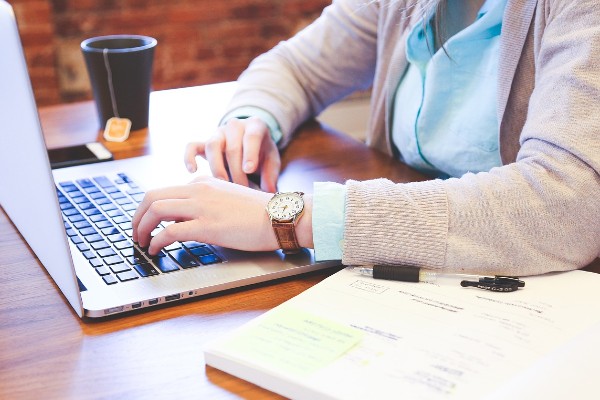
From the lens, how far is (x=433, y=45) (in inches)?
47.3

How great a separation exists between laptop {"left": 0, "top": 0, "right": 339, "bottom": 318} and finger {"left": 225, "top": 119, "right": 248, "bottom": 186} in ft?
0.49

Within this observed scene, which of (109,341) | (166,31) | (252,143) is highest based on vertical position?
(166,31)

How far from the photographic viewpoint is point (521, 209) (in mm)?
871

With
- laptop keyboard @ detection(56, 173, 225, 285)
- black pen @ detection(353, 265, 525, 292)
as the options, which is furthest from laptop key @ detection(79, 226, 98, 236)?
black pen @ detection(353, 265, 525, 292)

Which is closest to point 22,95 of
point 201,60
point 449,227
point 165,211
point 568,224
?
point 165,211

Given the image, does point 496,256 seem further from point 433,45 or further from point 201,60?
point 201,60

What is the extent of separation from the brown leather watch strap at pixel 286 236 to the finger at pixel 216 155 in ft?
0.83

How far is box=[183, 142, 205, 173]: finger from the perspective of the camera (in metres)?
1.19

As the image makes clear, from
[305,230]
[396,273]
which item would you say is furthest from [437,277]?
[305,230]

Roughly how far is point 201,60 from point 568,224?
6.96 ft

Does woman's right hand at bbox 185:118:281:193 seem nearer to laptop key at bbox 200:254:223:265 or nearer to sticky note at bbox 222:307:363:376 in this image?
laptop key at bbox 200:254:223:265

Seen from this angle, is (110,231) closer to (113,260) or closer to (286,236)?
(113,260)

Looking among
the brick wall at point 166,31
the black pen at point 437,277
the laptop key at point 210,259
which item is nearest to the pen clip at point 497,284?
the black pen at point 437,277

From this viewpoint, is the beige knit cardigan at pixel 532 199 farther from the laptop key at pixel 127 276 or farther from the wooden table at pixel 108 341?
the laptop key at pixel 127 276
